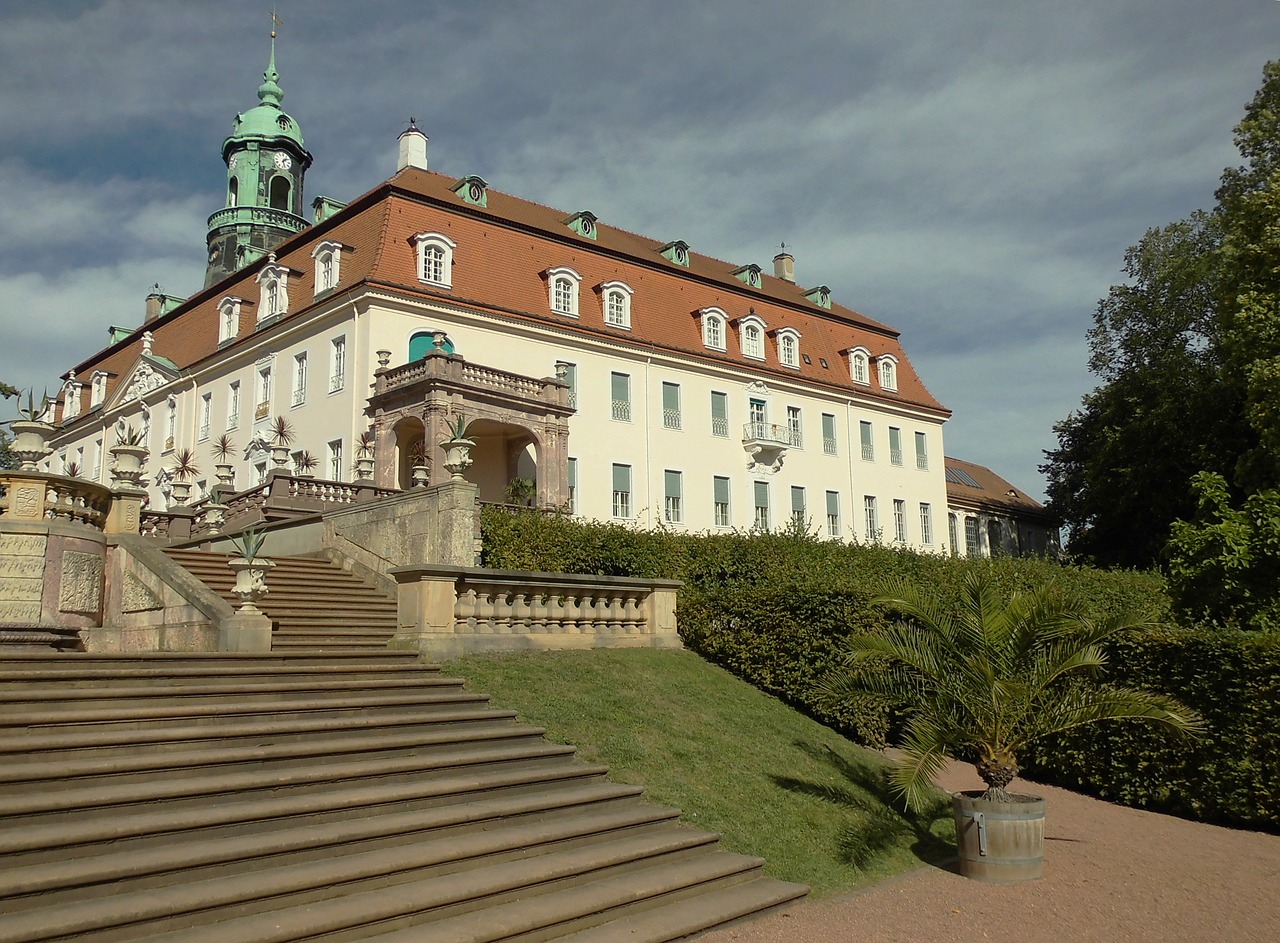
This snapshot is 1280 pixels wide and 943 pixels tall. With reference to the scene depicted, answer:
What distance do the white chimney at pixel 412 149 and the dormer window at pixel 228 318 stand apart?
26.7 feet

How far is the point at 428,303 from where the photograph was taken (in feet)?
105

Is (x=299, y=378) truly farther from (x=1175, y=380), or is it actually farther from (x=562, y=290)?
(x=1175, y=380)

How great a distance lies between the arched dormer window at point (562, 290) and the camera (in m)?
35.8

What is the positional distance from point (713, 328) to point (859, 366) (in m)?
9.18

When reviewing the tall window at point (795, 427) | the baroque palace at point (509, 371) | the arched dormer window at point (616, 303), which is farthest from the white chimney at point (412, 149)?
the tall window at point (795, 427)

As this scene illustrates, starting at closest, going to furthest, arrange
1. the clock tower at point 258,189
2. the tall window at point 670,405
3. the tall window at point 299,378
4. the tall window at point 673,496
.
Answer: the tall window at point 299,378 < the tall window at point 673,496 < the tall window at point 670,405 < the clock tower at point 258,189

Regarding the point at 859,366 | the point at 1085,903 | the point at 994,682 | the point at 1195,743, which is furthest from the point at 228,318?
the point at 1085,903

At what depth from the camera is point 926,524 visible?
48125mm

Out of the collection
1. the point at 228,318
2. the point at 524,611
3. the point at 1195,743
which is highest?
the point at 228,318

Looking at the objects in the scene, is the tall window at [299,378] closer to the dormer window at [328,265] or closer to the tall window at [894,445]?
the dormer window at [328,265]

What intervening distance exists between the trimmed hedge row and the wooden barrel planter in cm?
259

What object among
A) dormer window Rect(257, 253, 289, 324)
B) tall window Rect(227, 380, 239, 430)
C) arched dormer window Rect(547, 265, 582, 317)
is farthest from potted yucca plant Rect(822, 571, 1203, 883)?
tall window Rect(227, 380, 239, 430)

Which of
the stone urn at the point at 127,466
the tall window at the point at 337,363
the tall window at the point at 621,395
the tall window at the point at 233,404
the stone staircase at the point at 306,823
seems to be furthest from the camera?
the tall window at the point at 233,404

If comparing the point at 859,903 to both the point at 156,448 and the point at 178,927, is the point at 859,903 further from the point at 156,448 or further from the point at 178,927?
the point at 156,448
